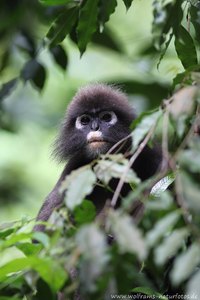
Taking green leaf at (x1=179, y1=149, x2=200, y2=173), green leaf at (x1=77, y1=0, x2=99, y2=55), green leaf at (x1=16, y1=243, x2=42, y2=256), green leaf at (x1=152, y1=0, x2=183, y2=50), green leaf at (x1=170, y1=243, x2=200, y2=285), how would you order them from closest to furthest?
1. green leaf at (x1=170, y1=243, x2=200, y2=285)
2. green leaf at (x1=179, y1=149, x2=200, y2=173)
3. green leaf at (x1=152, y1=0, x2=183, y2=50)
4. green leaf at (x1=16, y1=243, x2=42, y2=256)
5. green leaf at (x1=77, y1=0, x2=99, y2=55)

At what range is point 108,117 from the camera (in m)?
3.90

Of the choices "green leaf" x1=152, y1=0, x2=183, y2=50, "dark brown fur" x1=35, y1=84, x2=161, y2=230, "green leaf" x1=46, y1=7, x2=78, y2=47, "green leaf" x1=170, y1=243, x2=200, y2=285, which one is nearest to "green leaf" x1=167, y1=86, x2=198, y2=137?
"green leaf" x1=170, y1=243, x2=200, y2=285

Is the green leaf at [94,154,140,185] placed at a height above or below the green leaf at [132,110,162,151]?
below

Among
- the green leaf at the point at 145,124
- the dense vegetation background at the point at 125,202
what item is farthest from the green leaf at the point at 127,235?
the green leaf at the point at 145,124

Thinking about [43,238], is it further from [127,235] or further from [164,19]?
[164,19]

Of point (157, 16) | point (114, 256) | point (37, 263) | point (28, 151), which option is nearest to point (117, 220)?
point (114, 256)

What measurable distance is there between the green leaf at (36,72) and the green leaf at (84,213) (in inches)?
72.8

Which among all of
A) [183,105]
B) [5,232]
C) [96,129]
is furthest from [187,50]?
[96,129]

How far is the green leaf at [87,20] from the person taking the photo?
2.52 meters

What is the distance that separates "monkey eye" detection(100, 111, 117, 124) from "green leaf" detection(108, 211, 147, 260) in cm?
237

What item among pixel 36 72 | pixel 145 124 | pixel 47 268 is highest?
pixel 36 72

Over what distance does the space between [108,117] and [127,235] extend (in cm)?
246

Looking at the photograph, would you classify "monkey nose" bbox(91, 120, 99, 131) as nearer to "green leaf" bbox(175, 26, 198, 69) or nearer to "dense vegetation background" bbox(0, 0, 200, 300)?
"dense vegetation background" bbox(0, 0, 200, 300)

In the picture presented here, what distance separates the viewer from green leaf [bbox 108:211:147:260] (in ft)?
4.68
